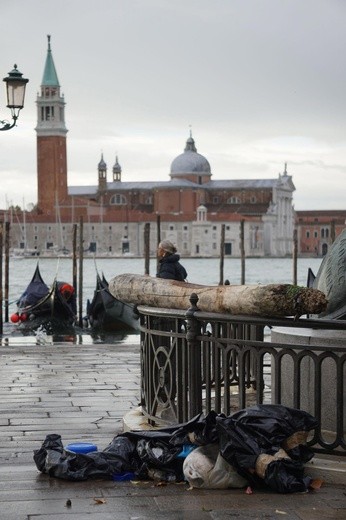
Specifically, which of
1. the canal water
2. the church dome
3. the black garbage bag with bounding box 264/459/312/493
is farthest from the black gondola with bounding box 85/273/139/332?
the church dome

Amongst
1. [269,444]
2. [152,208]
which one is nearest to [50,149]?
[152,208]

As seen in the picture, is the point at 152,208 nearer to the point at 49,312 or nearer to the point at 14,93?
the point at 49,312

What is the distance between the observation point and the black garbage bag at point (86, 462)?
160 inches

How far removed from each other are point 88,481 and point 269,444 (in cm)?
72

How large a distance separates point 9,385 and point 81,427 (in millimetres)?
1921

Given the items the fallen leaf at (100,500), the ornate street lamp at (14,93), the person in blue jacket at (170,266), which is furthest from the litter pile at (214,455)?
the ornate street lamp at (14,93)

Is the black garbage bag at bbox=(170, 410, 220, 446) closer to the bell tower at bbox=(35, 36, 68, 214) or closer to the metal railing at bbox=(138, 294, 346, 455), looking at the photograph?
the metal railing at bbox=(138, 294, 346, 455)

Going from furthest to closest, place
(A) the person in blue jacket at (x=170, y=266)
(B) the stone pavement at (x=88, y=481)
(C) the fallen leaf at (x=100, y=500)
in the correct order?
1. (A) the person in blue jacket at (x=170, y=266)
2. (C) the fallen leaf at (x=100, y=500)
3. (B) the stone pavement at (x=88, y=481)

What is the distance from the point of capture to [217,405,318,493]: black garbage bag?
151 inches

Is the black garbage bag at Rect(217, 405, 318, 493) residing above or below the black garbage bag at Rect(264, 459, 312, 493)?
above

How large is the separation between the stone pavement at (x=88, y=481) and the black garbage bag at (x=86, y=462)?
0.04 m

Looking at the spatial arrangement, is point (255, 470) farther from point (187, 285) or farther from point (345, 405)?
point (187, 285)

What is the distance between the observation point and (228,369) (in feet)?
14.5

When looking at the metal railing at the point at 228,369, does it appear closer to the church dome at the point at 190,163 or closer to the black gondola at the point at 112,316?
the black gondola at the point at 112,316
